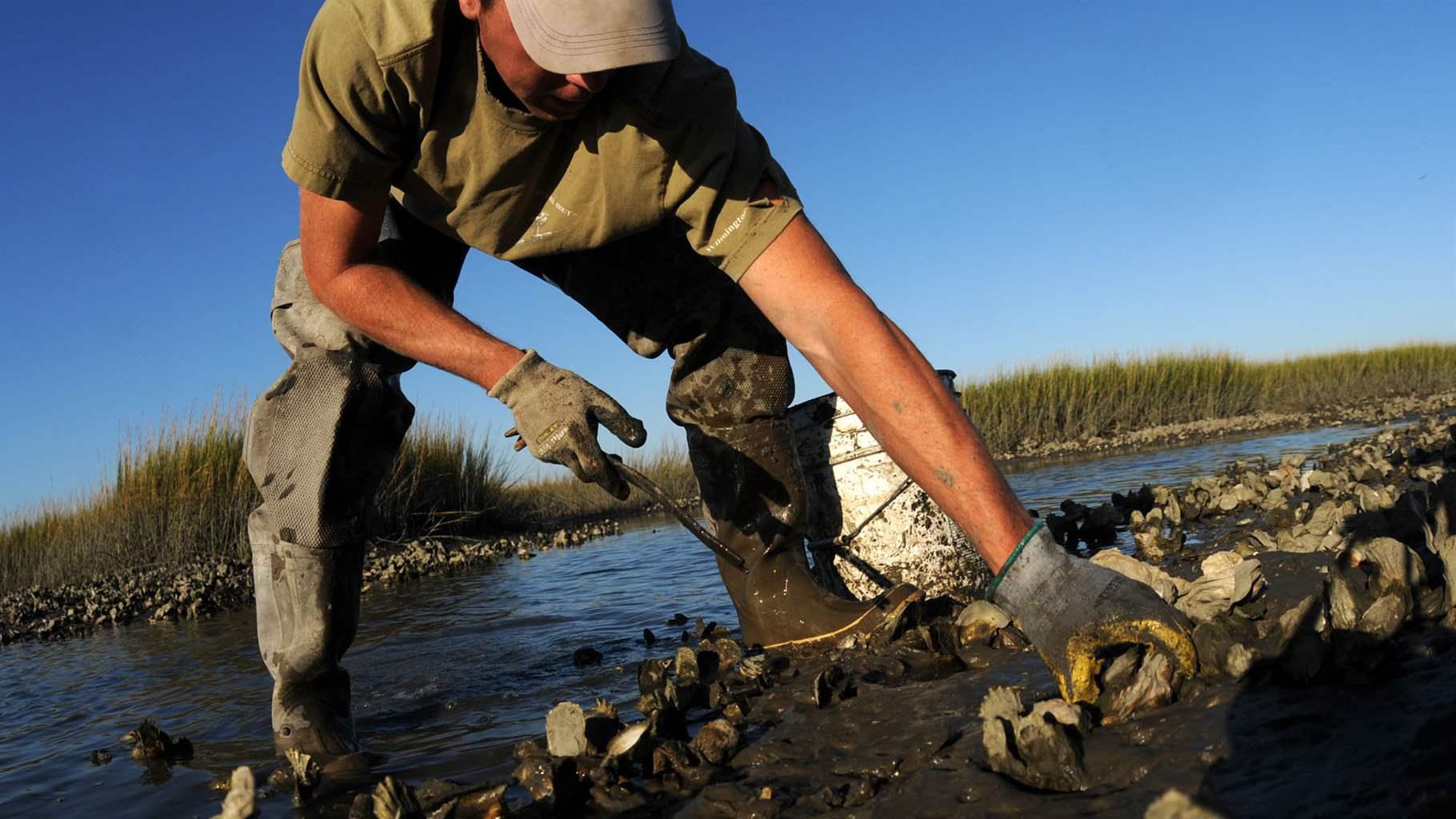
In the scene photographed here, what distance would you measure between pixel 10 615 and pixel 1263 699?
8.45 meters

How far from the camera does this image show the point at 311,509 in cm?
275

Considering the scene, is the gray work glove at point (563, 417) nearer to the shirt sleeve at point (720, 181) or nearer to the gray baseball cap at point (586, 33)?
the shirt sleeve at point (720, 181)

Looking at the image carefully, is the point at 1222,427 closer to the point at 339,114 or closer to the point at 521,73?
the point at 521,73

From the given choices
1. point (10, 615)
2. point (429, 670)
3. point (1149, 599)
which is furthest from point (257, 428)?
point (10, 615)

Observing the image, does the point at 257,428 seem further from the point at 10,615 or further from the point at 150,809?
the point at 10,615

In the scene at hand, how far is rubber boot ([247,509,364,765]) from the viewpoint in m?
2.67

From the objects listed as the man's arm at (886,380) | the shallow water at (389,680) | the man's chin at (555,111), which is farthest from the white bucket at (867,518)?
the man's chin at (555,111)

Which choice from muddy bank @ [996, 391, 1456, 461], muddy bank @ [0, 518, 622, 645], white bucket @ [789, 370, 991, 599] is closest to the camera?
white bucket @ [789, 370, 991, 599]

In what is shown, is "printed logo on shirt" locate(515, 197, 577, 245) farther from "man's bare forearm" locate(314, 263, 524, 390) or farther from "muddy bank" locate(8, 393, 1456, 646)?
"muddy bank" locate(8, 393, 1456, 646)

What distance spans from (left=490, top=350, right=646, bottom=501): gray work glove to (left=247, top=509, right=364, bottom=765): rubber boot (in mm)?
784

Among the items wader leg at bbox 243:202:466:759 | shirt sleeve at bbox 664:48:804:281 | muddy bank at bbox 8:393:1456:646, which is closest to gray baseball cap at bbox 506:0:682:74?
shirt sleeve at bbox 664:48:804:281

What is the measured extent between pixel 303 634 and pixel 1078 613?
2075 mm

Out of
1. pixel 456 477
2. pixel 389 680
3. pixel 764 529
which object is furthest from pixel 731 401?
pixel 456 477

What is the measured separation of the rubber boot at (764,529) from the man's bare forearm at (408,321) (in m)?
1.00
